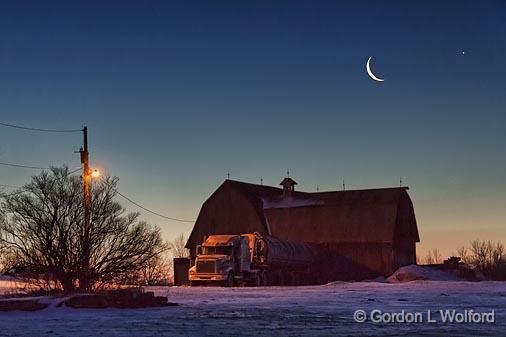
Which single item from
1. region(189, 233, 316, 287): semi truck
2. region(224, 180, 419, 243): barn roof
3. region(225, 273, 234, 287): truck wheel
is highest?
region(224, 180, 419, 243): barn roof

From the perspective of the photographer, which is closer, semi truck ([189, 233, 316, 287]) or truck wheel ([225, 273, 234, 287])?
truck wheel ([225, 273, 234, 287])

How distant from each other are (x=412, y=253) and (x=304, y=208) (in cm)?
1037

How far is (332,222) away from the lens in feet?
212

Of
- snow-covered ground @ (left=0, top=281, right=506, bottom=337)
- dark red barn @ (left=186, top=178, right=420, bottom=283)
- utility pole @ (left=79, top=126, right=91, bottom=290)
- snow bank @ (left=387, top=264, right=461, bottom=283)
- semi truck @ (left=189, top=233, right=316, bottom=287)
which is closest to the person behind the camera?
snow-covered ground @ (left=0, top=281, right=506, bottom=337)

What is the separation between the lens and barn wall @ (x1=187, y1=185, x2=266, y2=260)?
6731cm

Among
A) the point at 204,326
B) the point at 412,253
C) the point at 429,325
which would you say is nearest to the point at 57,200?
the point at 204,326

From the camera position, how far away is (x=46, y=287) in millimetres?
31188

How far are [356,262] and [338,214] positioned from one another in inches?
197

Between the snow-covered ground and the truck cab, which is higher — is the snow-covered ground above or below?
below

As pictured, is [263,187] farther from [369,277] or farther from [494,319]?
[494,319]

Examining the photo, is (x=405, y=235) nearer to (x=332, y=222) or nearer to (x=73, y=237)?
(x=332, y=222)

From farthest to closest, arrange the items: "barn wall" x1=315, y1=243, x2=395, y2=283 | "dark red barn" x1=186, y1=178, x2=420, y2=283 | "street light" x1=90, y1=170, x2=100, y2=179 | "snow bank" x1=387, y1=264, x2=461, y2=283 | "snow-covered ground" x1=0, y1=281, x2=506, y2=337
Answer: "dark red barn" x1=186, y1=178, x2=420, y2=283, "barn wall" x1=315, y1=243, x2=395, y2=283, "snow bank" x1=387, y1=264, x2=461, y2=283, "street light" x1=90, y1=170, x2=100, y2=179, "snow-covered ground" x1=0, y1=281, x2=506, y2=337

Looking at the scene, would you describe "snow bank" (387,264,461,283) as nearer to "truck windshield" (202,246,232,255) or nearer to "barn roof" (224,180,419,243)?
"barn roof" (224,180,419,243)

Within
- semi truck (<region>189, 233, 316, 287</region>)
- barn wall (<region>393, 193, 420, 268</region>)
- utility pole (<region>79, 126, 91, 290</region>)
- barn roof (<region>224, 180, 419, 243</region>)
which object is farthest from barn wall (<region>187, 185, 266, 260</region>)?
utility pole (<region>79, 126, 91, 290</region>)
